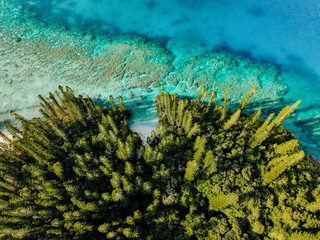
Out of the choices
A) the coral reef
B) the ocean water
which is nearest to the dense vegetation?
the ocean water

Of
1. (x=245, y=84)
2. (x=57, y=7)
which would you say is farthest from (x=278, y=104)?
(x=57, y=7)

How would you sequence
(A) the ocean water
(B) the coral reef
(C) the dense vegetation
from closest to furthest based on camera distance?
(C) the dense vegetation, (A) the ocean water, (B) the coral reef

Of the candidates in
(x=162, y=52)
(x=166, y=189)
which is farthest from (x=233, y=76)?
(x=166, y=189)

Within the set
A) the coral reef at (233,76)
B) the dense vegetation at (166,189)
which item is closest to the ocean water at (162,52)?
the coral reef at (233,76)

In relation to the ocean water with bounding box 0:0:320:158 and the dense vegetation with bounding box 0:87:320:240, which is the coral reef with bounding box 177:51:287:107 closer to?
the ocean water with bounding box 0:0:320:158

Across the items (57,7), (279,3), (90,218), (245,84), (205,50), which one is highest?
(57,7)

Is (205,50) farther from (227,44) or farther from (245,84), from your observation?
(245,84)

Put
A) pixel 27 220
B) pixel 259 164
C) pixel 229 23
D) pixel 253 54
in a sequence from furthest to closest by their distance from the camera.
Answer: pixel 229 23, pixel 253 54, pixel 259 164, pixel 27 220
